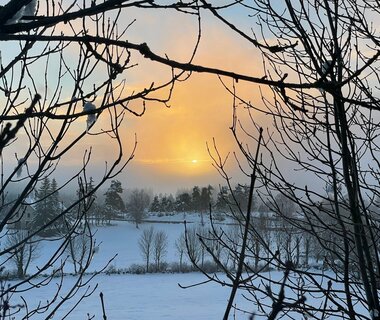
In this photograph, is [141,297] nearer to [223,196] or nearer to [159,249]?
[159,249]

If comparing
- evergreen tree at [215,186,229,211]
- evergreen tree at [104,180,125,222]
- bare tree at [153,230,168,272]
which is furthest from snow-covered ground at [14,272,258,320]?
evergreen tree at [104,180,125,222]

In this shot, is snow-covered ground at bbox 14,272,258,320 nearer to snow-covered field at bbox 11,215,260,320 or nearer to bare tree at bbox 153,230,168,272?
snow-covered field at bbox 11,215,260,320

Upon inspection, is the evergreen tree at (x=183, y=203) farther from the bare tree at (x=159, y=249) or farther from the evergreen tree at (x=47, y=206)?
the evergreen tree at (x=47, y=206)

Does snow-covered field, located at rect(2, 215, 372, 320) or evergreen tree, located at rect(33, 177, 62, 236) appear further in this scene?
snow-covered field, located at rect(2, 215, 372, 320)

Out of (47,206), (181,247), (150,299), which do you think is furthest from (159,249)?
(47,206)

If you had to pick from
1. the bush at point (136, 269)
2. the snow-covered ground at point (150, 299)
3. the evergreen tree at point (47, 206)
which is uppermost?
the evergreen tree at point (47, 206)

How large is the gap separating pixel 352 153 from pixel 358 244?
0.52 m

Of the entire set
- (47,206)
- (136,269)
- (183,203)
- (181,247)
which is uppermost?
(183,203)

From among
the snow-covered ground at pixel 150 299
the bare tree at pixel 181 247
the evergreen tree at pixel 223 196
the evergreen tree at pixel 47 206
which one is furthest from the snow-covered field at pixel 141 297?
the evergreen tree at pixel 223 196

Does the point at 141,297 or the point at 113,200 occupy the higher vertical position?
Answer: the point at 113,200

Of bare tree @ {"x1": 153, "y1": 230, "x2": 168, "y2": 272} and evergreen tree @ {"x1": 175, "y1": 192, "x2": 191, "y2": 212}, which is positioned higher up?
evergreen tree @ {"x1": 175, "y1": 192, "x2": 191, "y2": 212}

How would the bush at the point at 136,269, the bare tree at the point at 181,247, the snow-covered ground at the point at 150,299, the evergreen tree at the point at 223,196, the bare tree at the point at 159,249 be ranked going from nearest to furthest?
1. the evergreen tree at the point at 223,196
2. the snow-covered ground at the point at 150,299
3. the bush at the point at 136,269
4. the bare tree at the point at 181,247
5. the bare tree at the point at 159,249

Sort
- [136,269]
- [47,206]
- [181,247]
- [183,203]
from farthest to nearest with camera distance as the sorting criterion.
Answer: [183,203] → [181,247] → [136,269] → [47,206]

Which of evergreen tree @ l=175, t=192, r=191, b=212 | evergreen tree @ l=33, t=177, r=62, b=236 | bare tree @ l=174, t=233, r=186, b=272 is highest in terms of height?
evergreen tree @ l=175, t=192, r=191, b=212
